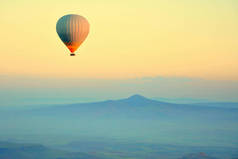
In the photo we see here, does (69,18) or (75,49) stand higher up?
(69,18)
